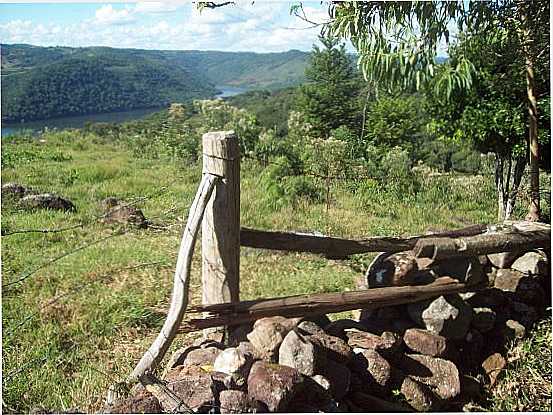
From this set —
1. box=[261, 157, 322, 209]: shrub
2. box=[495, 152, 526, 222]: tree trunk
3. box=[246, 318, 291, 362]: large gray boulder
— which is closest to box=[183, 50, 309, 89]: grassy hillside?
box=[261, 157, 322, 209]: shrub

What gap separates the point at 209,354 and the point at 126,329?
2.75ft

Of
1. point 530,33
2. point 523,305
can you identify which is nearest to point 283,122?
point 530,33

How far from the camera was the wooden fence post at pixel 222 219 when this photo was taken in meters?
2.56

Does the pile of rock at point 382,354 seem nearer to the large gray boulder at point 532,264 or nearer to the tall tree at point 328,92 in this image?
the large gray boulder at point 532,264

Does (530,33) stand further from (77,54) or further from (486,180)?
(77,54)

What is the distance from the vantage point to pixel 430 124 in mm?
4188

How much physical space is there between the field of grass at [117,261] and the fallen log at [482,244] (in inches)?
40.5

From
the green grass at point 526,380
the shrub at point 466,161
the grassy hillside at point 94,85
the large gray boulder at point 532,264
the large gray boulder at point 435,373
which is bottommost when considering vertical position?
the green grass at point 526,380

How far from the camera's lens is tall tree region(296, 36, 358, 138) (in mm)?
4320

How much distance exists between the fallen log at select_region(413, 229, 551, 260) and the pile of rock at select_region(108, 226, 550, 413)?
0.15m

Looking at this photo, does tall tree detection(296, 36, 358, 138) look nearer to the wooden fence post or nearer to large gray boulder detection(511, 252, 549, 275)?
large gray boulder detection(511, 252, 549, 275)

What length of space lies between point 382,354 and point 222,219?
945 millimetres

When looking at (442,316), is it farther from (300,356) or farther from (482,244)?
(300,356)

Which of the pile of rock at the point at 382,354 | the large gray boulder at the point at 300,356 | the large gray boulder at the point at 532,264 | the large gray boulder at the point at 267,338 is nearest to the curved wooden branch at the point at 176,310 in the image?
the pile of rock at the point at 382,354
